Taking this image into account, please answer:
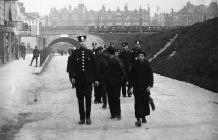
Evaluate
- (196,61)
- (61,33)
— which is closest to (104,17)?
(61,33)

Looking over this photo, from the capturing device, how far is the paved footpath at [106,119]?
762cm

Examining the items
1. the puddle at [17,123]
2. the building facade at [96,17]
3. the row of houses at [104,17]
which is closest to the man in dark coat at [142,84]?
the puddle at [17,123]

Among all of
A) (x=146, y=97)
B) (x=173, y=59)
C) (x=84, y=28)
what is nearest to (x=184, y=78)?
(x=173, y=59)

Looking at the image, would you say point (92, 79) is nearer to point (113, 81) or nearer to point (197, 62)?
point (113, 81)

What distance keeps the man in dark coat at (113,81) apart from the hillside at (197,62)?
626cm

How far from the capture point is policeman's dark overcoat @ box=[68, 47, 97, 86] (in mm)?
8898

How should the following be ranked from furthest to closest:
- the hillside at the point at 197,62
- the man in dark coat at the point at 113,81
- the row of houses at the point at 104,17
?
the row of houses at the point at 104,17, the hillside at the point at 197,62, the man in dark coat at the point at 113,81

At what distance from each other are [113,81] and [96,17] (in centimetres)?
13871

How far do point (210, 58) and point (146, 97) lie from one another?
11546mm

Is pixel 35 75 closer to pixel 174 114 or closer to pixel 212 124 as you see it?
pixel 174 114

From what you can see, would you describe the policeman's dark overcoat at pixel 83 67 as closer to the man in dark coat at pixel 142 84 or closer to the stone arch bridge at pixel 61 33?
Result: the man in dark coat at pixel 142 84

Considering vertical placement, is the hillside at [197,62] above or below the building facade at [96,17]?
below

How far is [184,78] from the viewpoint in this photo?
19.9 meters

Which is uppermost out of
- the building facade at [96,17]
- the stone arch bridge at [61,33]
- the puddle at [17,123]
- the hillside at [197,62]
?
the building facade at [96,17]
